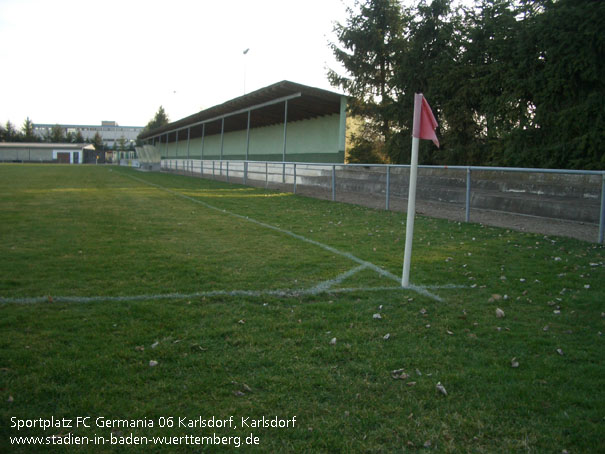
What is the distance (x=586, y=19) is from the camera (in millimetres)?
12883

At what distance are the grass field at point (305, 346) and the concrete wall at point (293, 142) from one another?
61.8 feet

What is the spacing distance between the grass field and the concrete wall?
18.8 metres

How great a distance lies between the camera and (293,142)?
112 feet

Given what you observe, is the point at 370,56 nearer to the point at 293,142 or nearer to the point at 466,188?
the point at 293,142

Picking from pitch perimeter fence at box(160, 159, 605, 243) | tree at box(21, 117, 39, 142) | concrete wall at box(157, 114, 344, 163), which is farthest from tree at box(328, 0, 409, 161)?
tree at box(21, 117, 39, 142)

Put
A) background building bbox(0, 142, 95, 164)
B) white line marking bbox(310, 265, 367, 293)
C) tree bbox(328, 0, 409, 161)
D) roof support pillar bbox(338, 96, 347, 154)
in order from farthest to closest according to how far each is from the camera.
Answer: background building bbox(0, 142, 95, 164) < tree bbox(328, 0, 409, 161) < roof support pillar bbox(338, 96, 347, 154) < white line marking bbox(310, 265, 367, 293)

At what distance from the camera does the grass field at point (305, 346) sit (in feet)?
9.00

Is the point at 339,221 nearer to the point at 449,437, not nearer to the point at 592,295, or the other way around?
the point at 592,295

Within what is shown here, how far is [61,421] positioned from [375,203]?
13350 millimetres

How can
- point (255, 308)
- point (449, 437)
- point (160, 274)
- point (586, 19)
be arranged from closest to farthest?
point (449, 437), point (255, 308), point (160, 274), point (586, 19)

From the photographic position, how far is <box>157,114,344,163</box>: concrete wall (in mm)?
28000

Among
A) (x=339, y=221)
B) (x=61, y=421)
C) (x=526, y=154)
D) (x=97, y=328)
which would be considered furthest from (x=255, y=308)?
(x=526, y=154)

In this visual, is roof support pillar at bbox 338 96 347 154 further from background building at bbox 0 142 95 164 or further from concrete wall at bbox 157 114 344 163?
background building at bbox 0 142 95 164

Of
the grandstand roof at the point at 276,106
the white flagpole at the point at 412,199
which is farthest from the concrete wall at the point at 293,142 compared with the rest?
the white flagpole at the point at 412,199
